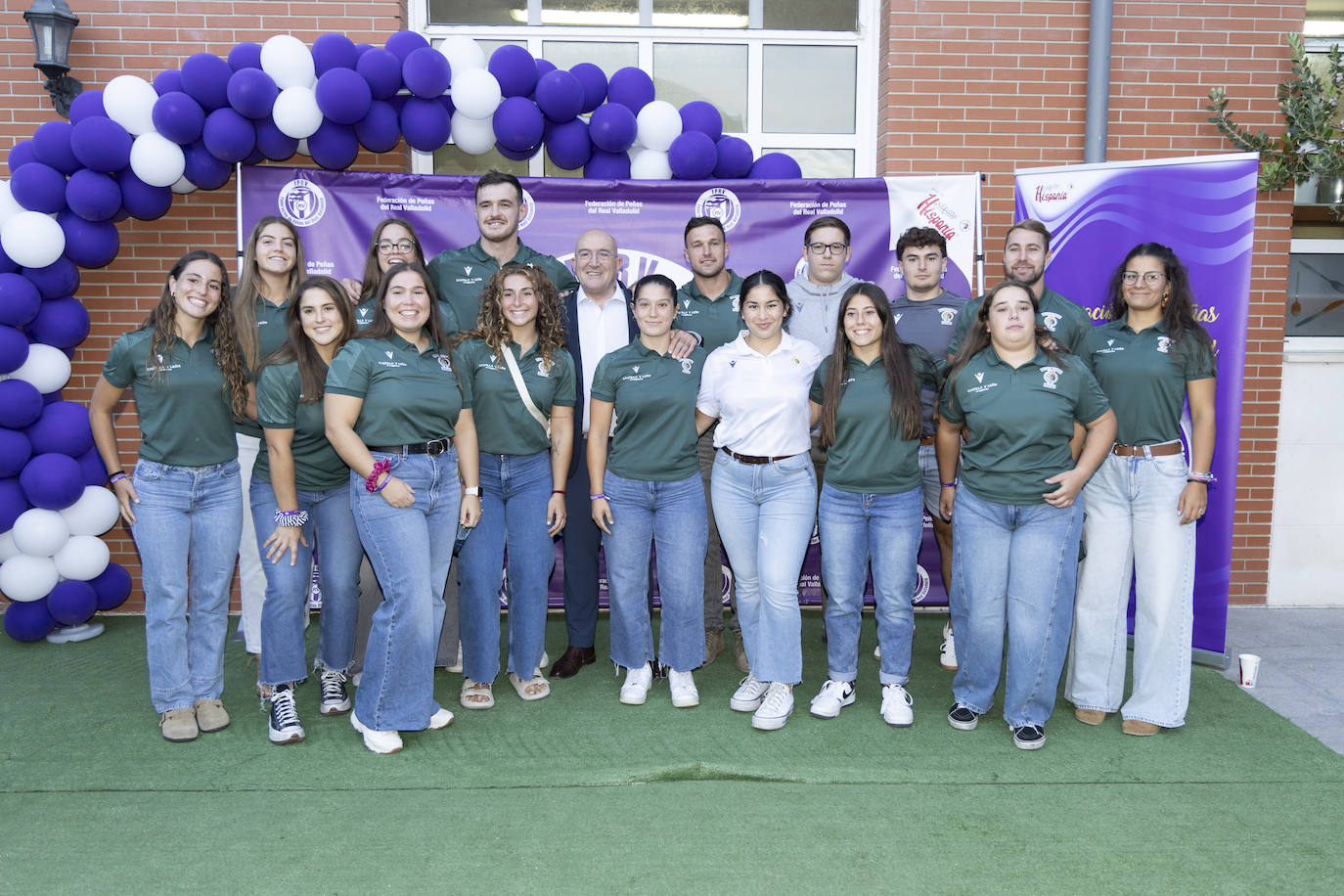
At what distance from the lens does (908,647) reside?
3.88 meters

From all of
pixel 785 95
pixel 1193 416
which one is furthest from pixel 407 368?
pixel 785 95

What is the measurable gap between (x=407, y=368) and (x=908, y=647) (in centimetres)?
228

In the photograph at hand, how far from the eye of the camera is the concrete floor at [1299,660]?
4031mm

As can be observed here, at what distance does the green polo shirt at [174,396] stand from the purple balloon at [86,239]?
56.0 inches

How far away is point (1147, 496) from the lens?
3721 millimetres

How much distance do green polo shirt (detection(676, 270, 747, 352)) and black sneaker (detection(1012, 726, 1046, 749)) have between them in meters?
2.07

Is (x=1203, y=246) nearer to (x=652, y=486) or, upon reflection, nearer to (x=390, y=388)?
(x=652, y=486)

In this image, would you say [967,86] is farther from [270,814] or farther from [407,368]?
[270,814]

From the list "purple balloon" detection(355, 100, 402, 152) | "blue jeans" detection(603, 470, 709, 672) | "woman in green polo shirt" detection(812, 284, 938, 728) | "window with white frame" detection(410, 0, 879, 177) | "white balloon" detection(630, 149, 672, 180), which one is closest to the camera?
"woman in green polo shirt" detection(812, 284, 938, 728)

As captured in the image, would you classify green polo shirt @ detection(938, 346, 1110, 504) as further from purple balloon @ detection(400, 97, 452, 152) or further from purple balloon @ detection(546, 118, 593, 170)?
purple balloon @ detection(400, 97, 452, 152)

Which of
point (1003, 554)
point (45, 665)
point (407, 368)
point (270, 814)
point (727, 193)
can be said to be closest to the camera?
point (270, 814)

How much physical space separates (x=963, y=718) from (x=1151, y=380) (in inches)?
60.7

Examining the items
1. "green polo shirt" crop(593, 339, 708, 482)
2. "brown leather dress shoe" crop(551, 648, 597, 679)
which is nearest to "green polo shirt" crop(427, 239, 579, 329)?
"green polo shirt" crop(593, 339, 708, 482)

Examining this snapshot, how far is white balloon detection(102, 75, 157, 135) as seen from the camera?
4.41 metres
